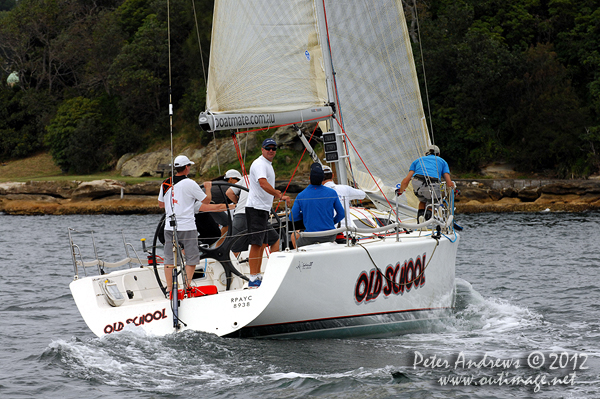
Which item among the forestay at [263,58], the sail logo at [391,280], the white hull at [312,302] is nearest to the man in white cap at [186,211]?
the white hull at [312,302]

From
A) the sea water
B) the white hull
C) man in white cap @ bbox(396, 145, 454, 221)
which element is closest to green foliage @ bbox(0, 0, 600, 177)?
man in white cap @ bbox(396, 145, 454, 221)

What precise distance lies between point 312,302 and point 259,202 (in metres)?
1.37

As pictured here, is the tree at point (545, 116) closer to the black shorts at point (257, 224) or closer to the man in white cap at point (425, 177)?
the man in white cap at point (425, 177)

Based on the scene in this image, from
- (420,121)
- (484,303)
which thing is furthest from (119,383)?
(420,121)

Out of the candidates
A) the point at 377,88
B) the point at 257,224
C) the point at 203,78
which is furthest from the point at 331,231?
the point at 203,78

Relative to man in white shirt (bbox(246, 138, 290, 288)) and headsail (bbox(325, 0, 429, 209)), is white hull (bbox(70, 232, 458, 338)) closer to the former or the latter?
man in white shirt (bbox(246, 138, 290, 288))

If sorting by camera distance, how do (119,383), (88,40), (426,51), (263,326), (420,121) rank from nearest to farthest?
(119,383), (263,326), (420,121), (426,51), (88,40)

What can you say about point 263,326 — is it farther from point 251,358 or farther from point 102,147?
point 102,147

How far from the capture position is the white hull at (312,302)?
733cm

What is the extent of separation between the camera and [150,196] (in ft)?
151

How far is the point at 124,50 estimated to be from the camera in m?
58.1

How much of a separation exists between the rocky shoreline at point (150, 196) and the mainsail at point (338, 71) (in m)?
26.5

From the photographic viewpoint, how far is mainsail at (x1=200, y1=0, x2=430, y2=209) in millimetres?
10617

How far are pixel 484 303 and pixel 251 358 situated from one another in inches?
200
